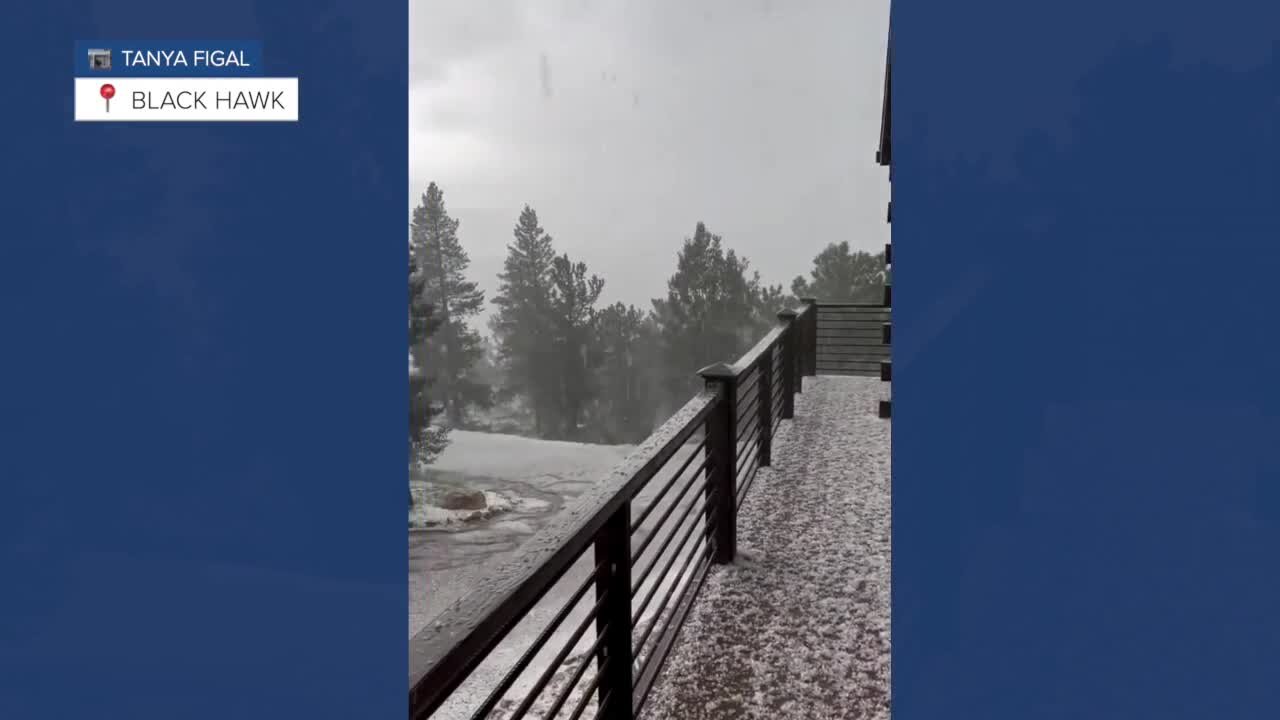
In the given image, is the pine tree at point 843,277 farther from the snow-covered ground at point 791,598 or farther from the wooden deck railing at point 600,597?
the wooden deck railing at point 600,597

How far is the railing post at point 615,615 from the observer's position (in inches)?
82.5

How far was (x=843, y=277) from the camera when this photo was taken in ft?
103

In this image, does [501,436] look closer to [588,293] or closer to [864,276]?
[588,293]

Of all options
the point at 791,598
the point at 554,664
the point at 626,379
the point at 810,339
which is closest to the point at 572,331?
the point at 626,379

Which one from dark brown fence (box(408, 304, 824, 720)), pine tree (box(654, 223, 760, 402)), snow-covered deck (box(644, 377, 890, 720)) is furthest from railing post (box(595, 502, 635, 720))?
pine tree (box(654, 223, 760, 402))

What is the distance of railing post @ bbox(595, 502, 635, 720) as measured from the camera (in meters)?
2.10

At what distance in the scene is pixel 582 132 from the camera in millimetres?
58031

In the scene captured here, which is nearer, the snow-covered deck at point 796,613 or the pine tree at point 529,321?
the snow-covered deck at point 796,613

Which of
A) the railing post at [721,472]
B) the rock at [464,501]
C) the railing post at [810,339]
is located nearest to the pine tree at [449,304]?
the rock at [464,501]

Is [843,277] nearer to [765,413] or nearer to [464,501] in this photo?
[464,501]

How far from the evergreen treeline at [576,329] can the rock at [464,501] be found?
32.7 ft
